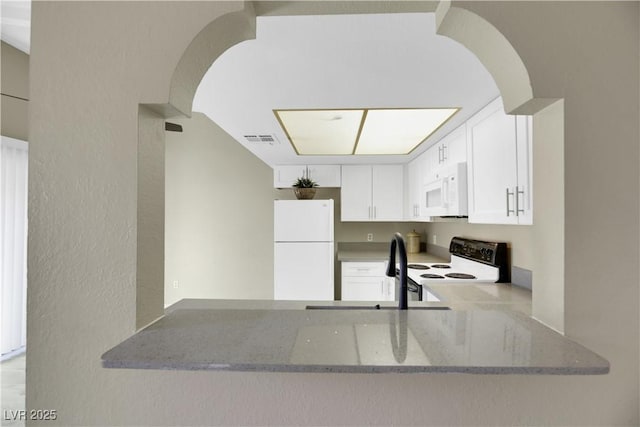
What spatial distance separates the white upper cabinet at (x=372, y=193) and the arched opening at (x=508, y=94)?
2.84m

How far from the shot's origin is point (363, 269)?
140 inches

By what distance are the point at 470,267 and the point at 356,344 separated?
85.9 inches

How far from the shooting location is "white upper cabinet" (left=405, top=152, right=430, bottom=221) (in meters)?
3.07

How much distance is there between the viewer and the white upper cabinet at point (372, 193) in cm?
376

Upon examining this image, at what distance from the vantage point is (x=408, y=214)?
363 cm

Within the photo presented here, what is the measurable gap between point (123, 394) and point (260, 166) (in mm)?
3559

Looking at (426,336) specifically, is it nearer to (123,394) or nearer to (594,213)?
(594,213)

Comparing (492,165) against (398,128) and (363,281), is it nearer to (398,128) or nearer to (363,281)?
(398,128)

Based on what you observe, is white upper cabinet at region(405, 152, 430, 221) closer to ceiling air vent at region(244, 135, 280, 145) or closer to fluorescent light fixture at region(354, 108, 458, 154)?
fluorescent light fixture at region(354, 108, 458, 154)

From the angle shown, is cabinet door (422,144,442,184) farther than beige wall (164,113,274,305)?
No

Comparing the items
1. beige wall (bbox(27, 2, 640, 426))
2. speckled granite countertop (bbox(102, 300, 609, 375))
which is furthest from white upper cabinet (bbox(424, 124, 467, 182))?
speckled granite countertop (bbox(102, 300, 609, 375))

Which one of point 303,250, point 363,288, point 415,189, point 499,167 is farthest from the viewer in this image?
point 363,288

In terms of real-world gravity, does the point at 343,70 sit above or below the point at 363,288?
above

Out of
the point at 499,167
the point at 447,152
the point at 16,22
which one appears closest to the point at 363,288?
the point at 447,152
